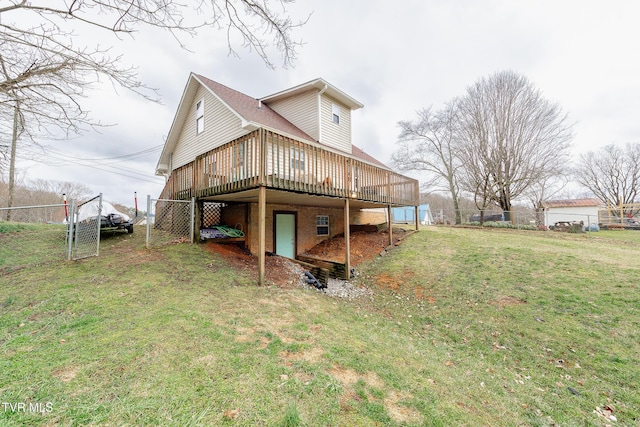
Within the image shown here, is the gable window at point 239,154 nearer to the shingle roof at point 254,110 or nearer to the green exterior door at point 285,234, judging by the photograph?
the shingle roof at point 254,110

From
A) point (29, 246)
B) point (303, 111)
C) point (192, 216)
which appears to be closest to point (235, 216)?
point (192, 216)

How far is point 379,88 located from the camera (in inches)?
563

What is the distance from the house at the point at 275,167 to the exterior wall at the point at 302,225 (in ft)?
0.12

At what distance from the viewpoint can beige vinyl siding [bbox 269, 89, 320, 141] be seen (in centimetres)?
1105

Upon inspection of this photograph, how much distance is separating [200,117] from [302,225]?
6751mm

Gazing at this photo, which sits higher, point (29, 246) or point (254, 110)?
point (254, 110)

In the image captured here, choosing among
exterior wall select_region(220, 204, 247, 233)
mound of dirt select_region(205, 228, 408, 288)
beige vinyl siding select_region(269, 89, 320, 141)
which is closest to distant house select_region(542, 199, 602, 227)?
mound of dirt select_region(205, 228, 408, 288)

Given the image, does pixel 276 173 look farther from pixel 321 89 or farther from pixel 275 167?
pixel 321 89

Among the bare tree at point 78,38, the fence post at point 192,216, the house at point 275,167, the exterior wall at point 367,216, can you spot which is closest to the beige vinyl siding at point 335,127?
the house at point 275,167

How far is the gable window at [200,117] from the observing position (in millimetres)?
10805

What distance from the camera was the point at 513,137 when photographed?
16.9 m

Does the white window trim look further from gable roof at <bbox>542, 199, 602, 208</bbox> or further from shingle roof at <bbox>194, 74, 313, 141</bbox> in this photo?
gable roof at <bbox>542, 199, 602, 208</bbox>

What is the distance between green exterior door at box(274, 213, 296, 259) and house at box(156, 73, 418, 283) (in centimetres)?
4

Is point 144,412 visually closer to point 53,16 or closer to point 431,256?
point 53,16
